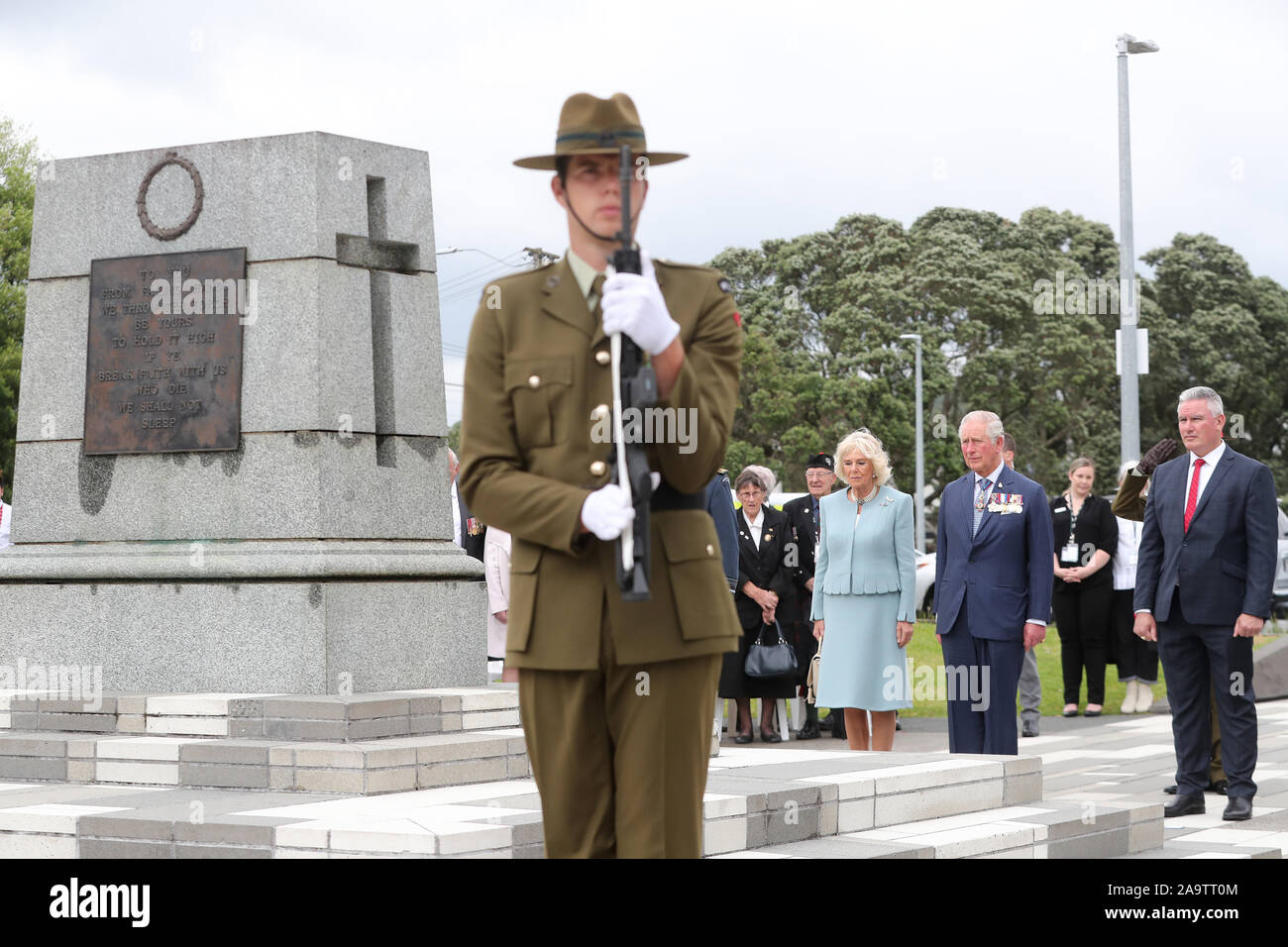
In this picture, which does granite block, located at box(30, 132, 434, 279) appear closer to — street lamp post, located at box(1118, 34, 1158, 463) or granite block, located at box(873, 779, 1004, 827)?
granite block, located at box(873, 779, 1004, 827)

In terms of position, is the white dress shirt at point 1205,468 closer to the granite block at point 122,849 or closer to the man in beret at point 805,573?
the man in beret at point 805,573

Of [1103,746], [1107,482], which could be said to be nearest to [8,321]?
[1107,482]

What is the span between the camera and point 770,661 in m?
12.1

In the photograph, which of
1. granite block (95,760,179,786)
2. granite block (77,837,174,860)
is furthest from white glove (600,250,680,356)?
granite block (95,760,179,786)

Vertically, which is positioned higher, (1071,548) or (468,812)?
(1071,548)

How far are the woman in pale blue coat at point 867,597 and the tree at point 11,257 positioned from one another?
3561 centimetres

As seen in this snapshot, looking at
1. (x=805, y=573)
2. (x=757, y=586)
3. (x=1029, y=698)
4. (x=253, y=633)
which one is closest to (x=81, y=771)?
(x=253, y=633)

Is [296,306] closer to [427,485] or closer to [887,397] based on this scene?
Result: [427,485]

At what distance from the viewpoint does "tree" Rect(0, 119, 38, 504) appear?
42969 millimetres

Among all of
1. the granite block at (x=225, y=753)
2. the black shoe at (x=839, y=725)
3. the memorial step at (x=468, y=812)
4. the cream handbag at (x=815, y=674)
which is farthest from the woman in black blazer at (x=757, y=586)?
the granite block at (x=225, y=753)

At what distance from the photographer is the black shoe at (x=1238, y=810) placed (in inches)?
344

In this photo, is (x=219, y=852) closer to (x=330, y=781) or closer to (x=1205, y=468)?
(x=330, y=781)

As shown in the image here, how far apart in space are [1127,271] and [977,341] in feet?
87.5

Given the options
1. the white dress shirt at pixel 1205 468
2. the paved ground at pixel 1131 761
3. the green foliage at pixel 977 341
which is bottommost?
the paved ground at pixel 1131 761
